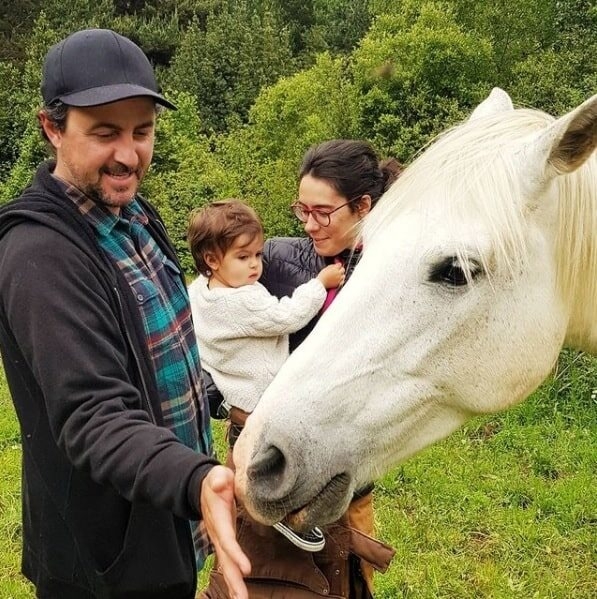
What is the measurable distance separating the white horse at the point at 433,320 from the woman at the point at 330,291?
13.5 inches

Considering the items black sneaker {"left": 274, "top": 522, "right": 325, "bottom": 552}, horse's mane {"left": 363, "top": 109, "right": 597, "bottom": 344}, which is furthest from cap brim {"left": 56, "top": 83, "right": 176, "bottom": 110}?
black sneaker {"left": 274, "top": 522, "right": 325, "bottom": 552}

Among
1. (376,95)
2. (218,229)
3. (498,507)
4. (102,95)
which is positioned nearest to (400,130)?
(376,95)

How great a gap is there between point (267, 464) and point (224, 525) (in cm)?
34

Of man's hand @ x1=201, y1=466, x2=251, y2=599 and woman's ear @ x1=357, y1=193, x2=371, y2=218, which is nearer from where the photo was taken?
man's hand @ x1=201, y1=466, x2=251, y2=599

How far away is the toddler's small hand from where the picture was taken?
2.31 meters

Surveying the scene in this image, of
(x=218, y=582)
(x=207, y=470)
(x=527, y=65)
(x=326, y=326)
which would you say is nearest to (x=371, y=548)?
(x=218, y=582)

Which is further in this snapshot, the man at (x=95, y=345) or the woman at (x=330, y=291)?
the woman at (x=330, y=291)

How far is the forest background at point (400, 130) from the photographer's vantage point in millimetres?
3945

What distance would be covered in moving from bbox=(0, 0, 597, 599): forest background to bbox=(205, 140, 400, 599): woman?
5.64 ft

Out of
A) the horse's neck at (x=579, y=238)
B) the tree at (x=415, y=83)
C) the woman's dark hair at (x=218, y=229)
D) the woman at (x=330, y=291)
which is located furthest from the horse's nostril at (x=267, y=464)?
the tree at (x=415, y=83)

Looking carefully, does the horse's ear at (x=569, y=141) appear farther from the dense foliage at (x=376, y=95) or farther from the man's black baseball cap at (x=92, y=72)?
the dense foliage at (x=376, y=95)

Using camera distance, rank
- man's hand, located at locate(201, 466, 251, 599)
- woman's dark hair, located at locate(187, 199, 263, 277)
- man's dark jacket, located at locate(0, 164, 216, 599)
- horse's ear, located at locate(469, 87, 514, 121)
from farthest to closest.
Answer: woman's dark hair, located at locate(187, 199, 263, 277), horse's ear, located at locate(469, 87, 514, 121), man's dark jacket, located at locate(0, 164, 216, 599), man's hand, located at locate(201, 466, 251, 599)

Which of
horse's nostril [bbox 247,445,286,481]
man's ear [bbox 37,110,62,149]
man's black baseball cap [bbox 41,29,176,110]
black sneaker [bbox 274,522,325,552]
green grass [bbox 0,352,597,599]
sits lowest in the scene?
green grass [bbox 0,352,597,599]

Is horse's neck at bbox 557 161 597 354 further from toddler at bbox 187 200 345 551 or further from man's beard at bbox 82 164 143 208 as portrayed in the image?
man's beard at bbox 82 164 143 208
